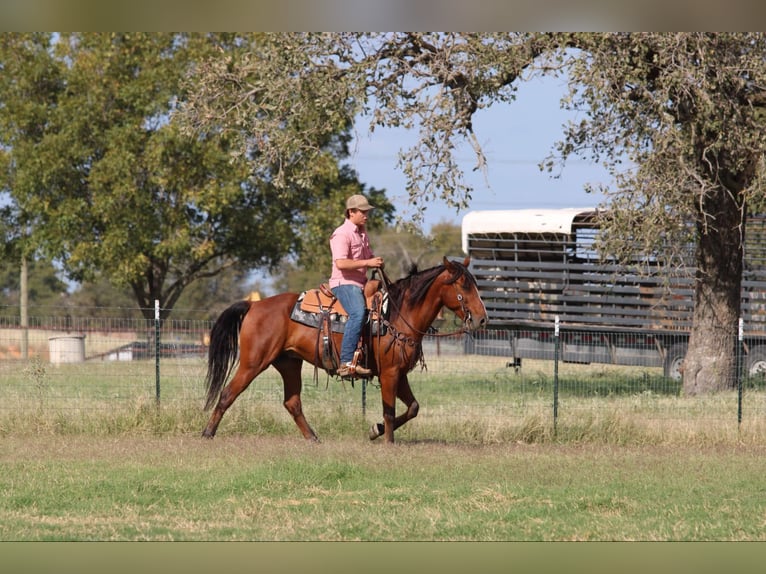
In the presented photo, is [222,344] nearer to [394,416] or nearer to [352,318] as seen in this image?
[352,318]

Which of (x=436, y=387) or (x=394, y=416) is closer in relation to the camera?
(x=394, y=416)

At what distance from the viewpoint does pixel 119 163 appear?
31.4 metres

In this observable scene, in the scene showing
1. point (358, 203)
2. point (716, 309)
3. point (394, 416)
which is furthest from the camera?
point (716, 309)

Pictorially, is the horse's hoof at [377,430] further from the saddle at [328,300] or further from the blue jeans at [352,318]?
the saddle at [328,300]

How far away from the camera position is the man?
38.2 ft

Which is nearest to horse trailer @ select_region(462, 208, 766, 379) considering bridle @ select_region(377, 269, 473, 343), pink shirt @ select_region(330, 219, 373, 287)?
bridle @ select_region(377, 269, 473, 343)

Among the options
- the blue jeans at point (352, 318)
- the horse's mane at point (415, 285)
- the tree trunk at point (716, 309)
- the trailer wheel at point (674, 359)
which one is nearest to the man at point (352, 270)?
the blue jeans at point (352, 318)

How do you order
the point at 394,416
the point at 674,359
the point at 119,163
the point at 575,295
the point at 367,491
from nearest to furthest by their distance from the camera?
1. the point at 367,491
2. the point at 394,416
3. the point at 674,359
4. the point at 575,295
5. the point at 119,163

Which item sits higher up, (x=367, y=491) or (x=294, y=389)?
(x=294, y=389)

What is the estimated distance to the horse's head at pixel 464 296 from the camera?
38.8ft

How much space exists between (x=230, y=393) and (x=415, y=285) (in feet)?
8.05

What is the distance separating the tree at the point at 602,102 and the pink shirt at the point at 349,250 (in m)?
4.51

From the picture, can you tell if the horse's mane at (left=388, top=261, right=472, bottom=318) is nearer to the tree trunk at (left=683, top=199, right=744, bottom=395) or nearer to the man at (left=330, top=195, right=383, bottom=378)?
the man at (left=330, top=195, right=383, bottom=378)

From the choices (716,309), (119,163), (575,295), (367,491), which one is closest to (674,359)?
(575,295)
